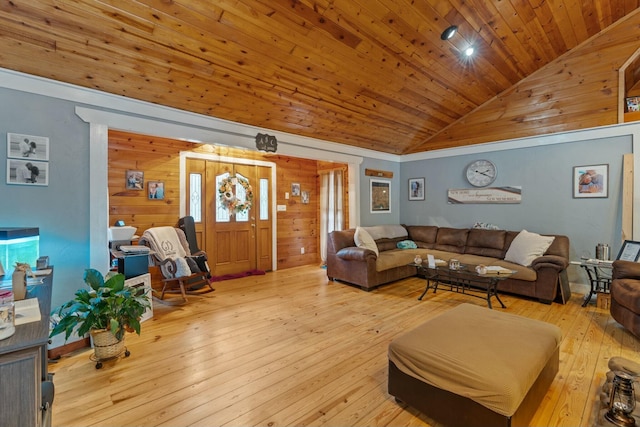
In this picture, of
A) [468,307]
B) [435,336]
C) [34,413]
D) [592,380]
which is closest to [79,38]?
[34,413]

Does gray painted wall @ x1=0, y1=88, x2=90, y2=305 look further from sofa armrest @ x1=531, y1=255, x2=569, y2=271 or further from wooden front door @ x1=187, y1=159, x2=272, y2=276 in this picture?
sofa armrest @ x1=531, y1=255, x2=569, y2=271

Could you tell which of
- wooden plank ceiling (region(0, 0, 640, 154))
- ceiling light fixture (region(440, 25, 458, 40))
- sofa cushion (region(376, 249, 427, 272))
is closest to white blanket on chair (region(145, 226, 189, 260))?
wooden plank ceiling (region(0, 0, 640, 154))

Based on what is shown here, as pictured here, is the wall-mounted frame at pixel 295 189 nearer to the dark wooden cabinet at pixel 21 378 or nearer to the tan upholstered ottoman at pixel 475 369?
the tan upholstered ottoman at pixel 475 369

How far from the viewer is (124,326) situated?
2.51m

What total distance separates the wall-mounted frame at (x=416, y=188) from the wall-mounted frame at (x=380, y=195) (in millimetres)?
470

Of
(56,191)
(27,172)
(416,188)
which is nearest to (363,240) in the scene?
(416,188)

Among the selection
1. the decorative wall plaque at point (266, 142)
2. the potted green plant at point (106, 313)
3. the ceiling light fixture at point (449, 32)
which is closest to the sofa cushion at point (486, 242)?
the ceiling light fixture at point (449, 32)

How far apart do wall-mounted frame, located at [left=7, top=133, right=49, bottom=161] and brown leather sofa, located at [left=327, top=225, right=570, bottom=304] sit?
3.66m

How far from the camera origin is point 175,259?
3918 mm

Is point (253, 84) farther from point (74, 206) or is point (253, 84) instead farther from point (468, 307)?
point (468, 307)

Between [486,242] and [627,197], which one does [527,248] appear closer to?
[486,242]

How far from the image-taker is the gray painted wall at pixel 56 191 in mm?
2445

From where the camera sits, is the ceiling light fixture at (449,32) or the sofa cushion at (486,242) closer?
the ceiling light fixture at (449,32)

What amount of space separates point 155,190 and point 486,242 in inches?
213
